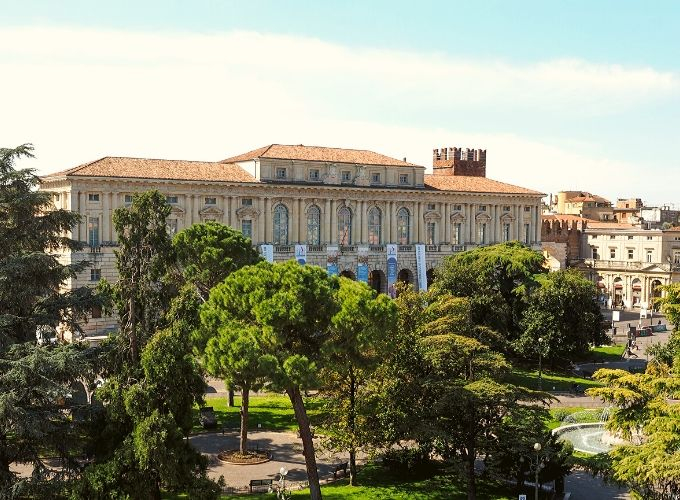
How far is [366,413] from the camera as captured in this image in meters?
29.6

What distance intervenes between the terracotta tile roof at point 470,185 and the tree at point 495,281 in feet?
70.5

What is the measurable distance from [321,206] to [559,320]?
26.7 meters

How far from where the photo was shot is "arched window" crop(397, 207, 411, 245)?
77.1 metres

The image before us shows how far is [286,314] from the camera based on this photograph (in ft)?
81.6

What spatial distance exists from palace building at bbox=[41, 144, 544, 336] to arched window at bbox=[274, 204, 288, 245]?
89 millimetres

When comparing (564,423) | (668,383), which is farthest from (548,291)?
(668,383)

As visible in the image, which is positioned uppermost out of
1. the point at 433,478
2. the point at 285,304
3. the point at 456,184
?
the point at 456,184

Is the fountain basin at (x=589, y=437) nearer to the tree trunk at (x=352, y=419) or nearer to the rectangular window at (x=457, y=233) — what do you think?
the tree trunk at (x=352, y=419)

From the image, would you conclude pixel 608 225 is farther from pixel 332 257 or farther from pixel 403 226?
pixel 332 257

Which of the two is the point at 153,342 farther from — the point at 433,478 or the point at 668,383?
the point at 668,383

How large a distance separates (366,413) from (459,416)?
11.2 ft

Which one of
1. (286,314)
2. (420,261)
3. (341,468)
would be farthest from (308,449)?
(420,261)

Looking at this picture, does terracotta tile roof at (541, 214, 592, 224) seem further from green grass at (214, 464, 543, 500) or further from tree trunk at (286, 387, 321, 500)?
tree trunk at (286, 387, 321, 500)

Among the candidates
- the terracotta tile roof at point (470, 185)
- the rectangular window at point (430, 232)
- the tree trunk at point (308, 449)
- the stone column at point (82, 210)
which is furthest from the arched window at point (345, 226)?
the tree trunk at point (308, 449)
